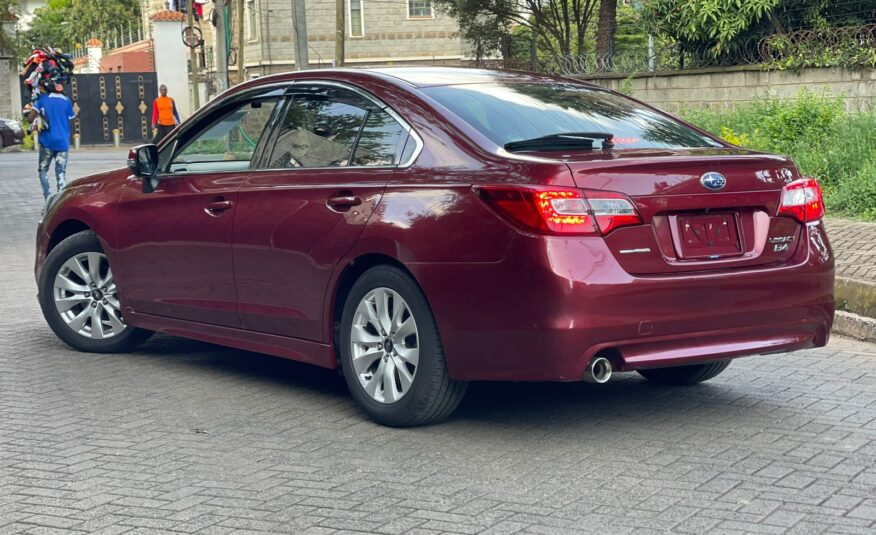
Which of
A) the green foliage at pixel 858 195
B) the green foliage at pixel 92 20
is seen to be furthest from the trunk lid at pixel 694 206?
the green foliage at pixel 92 20

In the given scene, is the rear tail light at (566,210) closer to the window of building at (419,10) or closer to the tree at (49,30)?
the window of building at (419,10)

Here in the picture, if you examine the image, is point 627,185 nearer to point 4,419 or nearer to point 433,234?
point 433,234

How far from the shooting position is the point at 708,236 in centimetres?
569

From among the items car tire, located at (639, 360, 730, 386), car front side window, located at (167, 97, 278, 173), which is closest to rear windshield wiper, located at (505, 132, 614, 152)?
car tire, located at (639, 360, 730, 386)

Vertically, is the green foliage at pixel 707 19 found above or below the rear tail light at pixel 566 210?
above

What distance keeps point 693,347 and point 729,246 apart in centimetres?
48

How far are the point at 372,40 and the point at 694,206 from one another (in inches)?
1988

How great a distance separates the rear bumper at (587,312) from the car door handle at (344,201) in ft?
1.81

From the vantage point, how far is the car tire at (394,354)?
19.0 feet

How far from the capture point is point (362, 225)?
6043mm

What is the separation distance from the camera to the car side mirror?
7.46 meters

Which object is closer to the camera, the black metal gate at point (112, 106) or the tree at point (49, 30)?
the black metal gate at point (112, 106)

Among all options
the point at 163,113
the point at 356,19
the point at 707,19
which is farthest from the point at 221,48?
the point at 356,19

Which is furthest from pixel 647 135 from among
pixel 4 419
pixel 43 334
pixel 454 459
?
pixel 43 334
